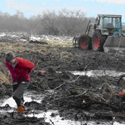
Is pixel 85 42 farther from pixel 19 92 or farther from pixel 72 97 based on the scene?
pixel 19 92

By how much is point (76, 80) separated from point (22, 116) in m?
4.95

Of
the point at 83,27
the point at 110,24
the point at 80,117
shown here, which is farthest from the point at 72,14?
the point at 80,117

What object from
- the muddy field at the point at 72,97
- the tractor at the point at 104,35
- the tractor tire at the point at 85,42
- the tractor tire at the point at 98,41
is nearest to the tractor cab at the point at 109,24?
the tractor at the point at 104,35

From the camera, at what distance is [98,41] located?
85.0ft

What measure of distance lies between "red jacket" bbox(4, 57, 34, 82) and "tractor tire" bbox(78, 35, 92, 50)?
789 inches

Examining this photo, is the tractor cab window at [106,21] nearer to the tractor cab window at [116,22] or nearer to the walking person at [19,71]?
the tractor cab window at [116,22]

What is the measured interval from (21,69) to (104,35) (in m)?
18.0

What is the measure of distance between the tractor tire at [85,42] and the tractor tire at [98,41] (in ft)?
3.33

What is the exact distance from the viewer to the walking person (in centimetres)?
808

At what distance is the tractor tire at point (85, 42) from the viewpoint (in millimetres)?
28344

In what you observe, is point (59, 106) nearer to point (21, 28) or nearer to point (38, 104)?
point (38, 104)

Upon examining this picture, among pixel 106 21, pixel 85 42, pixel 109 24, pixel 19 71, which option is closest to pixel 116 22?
pixel 106 21

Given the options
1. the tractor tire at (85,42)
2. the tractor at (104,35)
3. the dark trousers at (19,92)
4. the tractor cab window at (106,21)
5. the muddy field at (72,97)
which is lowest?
the tractor tire at (85,42)

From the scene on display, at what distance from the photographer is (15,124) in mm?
7113
